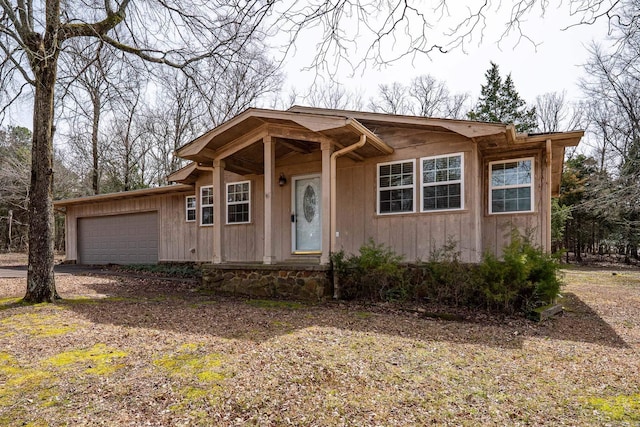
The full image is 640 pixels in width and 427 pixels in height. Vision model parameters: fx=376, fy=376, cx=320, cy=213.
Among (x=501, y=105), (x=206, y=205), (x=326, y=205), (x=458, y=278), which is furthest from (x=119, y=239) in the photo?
(x=501, y=105)

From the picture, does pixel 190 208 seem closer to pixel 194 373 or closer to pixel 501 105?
pixel 194 373

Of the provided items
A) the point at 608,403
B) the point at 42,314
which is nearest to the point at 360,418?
the point at 608,403

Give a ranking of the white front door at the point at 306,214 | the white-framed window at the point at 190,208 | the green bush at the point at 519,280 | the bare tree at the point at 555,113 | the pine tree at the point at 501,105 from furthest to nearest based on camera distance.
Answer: the bare tree at the point at 555,113, the pine tree at the point at 501,105, the white-framed window at the point at 190,208, the white front door at the point at 306,214, the green bush at the point at 519,280

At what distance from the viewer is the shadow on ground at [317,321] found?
4.51 metres

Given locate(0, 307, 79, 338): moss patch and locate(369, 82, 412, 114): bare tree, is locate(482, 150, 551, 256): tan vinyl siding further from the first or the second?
locate(369, 82, 412, 114): bare tree

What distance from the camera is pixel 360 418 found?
248 cm

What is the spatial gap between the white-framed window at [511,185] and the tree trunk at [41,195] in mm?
7716

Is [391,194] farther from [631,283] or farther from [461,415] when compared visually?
[631,283]

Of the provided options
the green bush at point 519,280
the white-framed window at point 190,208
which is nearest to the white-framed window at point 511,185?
the green bush at point 519,280

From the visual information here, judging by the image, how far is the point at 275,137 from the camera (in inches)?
289

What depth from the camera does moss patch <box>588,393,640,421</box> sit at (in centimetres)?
257

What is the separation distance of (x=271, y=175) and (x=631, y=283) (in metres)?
10.6

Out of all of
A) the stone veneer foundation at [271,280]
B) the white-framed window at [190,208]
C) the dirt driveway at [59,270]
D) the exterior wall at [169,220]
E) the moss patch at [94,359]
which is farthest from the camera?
the exterior wall at [169,220]

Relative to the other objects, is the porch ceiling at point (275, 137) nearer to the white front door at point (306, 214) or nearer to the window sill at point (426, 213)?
the white front door at point (306, 214)
